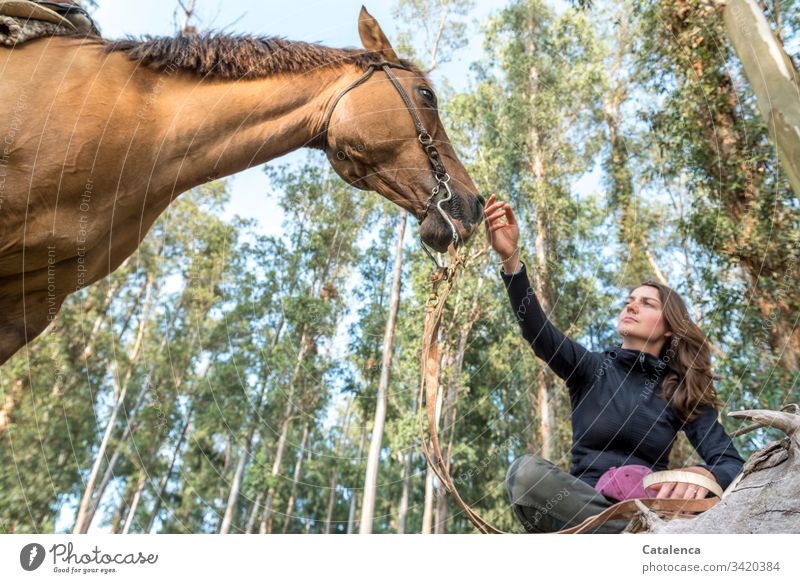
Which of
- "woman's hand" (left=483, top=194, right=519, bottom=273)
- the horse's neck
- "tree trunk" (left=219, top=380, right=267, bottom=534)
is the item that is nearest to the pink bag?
"woman's hand" (left=483, top=194, right=519, bottom=273)

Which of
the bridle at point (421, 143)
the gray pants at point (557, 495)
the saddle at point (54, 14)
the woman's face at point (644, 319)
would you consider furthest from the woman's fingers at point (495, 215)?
the saddle at point (54, 14)

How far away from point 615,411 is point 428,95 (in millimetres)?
2082

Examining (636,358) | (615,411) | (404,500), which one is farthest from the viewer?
(404,500)

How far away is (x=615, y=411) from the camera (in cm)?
290

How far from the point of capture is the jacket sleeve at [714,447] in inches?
99.5

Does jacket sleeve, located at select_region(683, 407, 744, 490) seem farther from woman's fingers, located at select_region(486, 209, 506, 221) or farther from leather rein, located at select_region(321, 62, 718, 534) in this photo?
woman's fingers, located at select_region(486, 209, 506, 221)

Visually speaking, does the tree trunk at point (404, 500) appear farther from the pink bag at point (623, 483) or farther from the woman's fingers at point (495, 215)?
the pink bag at point (623, 483)

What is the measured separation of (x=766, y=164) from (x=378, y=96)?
7040mm

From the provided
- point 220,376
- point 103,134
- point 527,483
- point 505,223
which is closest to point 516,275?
point 505,223

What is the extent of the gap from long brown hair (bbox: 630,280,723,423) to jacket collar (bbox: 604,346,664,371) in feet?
0.24

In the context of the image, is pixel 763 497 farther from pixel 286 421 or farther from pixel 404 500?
pixel 404 500

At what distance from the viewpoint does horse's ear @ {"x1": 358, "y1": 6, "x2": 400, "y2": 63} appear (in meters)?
3.63

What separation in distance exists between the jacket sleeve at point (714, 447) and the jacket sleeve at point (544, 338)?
1.90 feet

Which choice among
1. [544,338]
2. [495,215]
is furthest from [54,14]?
[544,338]
